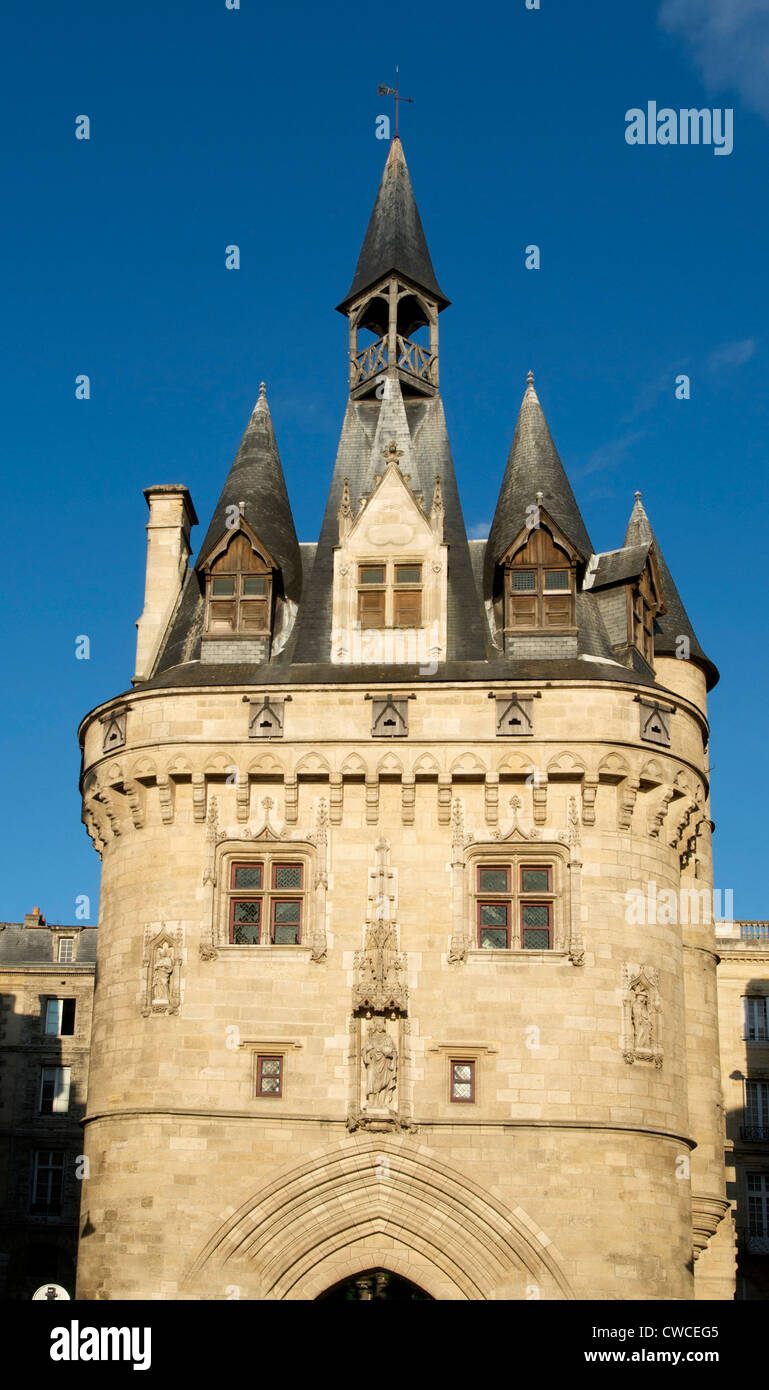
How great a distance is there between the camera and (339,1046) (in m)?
22.9

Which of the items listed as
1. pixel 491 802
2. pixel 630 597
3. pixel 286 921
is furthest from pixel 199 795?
pixel 630 597

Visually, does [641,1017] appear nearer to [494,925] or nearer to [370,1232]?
[494,925]

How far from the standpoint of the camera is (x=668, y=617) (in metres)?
28.3

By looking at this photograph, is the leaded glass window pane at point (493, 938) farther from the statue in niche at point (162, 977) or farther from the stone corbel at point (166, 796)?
the stone corbel at point (166, 796)

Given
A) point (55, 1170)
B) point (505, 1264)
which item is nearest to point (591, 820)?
point (505, 1264)

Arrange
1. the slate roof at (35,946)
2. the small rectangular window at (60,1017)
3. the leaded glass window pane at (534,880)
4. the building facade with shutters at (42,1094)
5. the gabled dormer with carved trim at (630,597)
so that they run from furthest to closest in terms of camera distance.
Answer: the slate roof at (35,946) < the small rectangular window at (60,1017) < the building facade with shutters at (42,1094) < the gabled dormer with carved trim at (630,597) < the leaded glass window pane at (534,880)

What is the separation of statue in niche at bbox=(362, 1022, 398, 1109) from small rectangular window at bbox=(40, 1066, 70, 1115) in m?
28.5

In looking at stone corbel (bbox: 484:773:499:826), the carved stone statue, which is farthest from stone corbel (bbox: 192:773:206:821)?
the carved stone statue

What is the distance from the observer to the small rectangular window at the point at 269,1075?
22.9m

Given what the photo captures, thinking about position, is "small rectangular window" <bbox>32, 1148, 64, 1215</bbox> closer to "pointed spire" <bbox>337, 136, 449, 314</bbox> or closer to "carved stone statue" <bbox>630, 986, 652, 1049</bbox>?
"pointed spire" <bbox>337, 136, 449, 314</bbox>

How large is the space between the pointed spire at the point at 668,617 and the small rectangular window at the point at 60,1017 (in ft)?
89.8

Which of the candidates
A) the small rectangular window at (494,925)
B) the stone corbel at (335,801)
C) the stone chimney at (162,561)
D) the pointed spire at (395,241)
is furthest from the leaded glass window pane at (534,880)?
the pointed spire at (395,241)

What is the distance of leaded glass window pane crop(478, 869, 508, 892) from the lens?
23.8 metres

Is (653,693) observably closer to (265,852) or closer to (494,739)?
(494,739)
